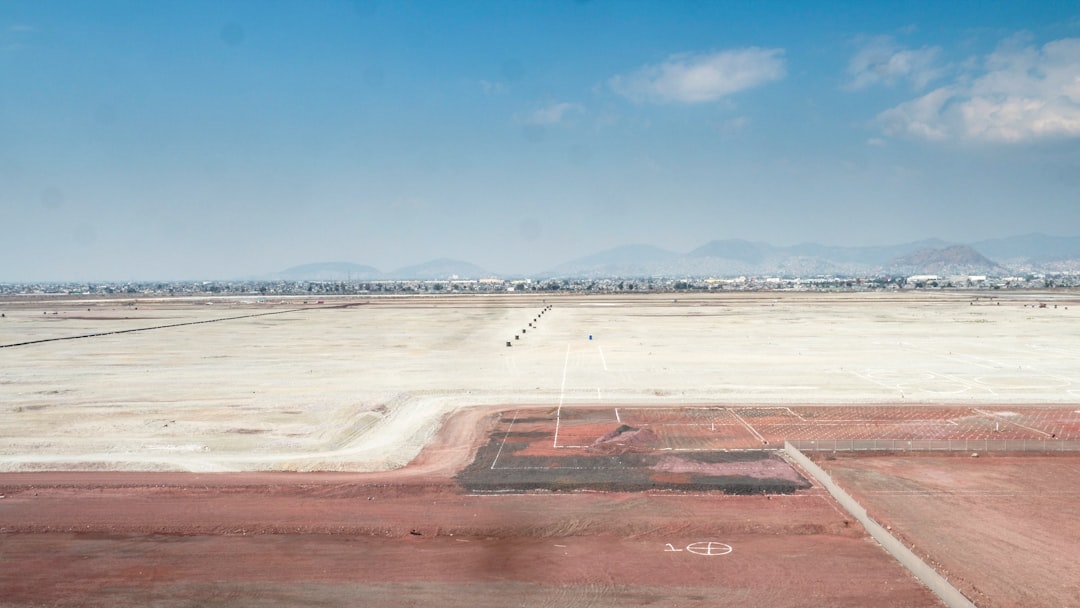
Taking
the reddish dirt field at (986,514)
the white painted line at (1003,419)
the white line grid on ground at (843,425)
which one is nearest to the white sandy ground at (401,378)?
the white line grid on ground at (843,425)

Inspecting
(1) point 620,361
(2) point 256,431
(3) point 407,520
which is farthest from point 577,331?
(3) point 407,520

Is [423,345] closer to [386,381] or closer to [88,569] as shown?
[386,381]

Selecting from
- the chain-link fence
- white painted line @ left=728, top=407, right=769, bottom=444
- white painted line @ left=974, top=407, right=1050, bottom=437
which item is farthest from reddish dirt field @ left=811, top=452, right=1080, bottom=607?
white painted line @ left=974, top=407, right=1050, bottom=437

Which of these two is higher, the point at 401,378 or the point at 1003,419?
the point at 401,378

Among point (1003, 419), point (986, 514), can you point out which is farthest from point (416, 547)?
point (1003, 419)

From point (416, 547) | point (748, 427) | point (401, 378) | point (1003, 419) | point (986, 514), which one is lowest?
point (416, 547)

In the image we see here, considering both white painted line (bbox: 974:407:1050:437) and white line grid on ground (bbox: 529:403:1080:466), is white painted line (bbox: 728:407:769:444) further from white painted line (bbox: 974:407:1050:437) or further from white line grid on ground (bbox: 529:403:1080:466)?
white painted line (bbox: 974:407:1050:437)

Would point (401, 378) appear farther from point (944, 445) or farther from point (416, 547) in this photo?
point (944, 445)
